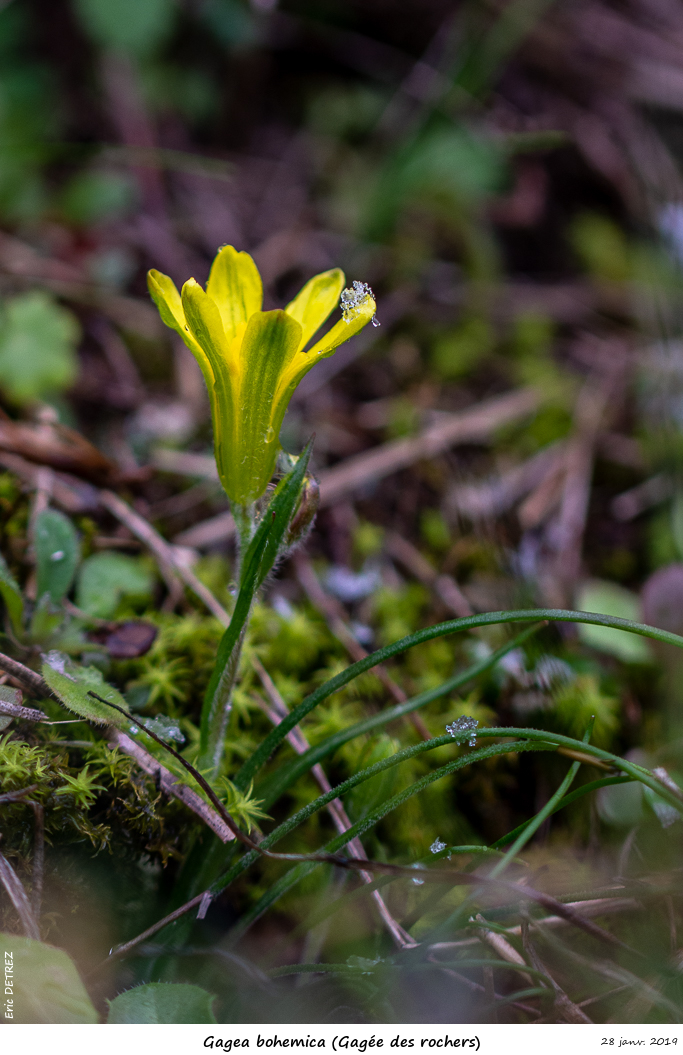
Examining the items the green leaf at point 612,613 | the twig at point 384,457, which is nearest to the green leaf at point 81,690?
the twig at point 384,457

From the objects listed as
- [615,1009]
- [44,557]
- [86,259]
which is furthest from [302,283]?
[615,1009]

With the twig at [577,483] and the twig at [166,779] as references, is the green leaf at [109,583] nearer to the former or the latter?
the twig at [166,779]

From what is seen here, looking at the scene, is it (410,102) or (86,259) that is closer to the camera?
(86,259)

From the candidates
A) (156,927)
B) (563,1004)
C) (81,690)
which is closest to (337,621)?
(81,690)

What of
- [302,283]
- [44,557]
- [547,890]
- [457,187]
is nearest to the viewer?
[547,890]

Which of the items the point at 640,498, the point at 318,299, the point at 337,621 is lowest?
the point at 337,621

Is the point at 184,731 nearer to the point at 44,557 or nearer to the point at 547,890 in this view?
the point at 44,557

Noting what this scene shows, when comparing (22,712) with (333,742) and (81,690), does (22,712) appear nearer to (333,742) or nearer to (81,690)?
(81,690)
